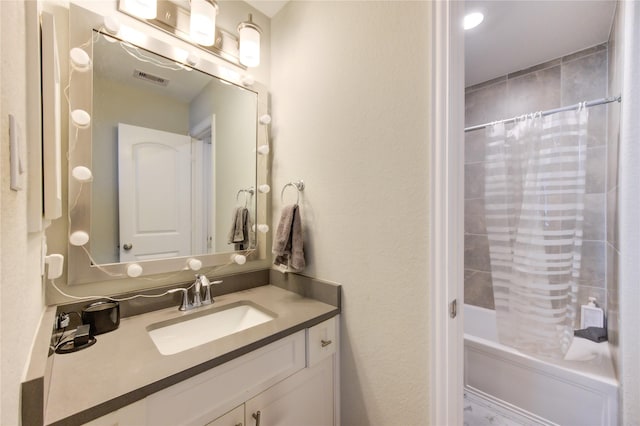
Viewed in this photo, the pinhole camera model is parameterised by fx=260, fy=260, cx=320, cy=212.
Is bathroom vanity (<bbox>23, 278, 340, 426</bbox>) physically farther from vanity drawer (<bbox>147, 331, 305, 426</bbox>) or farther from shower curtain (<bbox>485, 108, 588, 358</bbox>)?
shower curtain (<bbox>485, 108, 588, 358</bbox>)

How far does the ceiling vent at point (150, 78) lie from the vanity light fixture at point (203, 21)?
258 millimetres

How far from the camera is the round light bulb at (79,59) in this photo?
91 centimetres

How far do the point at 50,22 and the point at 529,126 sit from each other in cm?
237

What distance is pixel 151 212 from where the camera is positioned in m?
1.12

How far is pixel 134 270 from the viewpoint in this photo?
40.8 inches

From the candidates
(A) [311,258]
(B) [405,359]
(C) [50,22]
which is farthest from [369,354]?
(C) [50,22]

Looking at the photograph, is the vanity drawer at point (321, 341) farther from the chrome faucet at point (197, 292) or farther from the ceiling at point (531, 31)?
the ceiling at point (531, 31)

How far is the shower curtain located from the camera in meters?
1.56

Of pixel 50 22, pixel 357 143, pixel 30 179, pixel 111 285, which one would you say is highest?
pixel 50 22

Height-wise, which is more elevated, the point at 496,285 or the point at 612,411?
the point at 496,285

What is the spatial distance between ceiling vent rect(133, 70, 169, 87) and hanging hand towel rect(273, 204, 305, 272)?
0.78 m

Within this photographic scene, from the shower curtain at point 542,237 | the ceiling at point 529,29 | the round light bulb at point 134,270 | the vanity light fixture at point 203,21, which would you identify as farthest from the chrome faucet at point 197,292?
the shower curtain at point 542,237

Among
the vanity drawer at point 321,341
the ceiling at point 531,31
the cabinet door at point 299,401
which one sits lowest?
the cabinet door at point 299,401

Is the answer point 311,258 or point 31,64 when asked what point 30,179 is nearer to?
point 31,64
